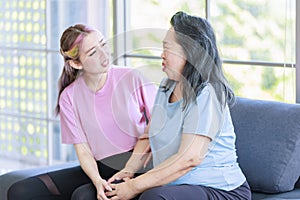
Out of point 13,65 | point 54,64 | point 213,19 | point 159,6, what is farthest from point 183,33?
point 13,65

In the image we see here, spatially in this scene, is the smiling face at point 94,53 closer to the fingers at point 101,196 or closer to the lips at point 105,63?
the lips at point 105,63

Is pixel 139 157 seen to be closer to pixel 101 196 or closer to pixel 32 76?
pixel 101 196

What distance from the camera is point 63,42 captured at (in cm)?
271

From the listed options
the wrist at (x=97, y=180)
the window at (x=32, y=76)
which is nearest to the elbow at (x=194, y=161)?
the wrist at (x=97, y=180)

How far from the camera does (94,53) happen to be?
8.79 ft

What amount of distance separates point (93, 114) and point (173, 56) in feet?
1.67

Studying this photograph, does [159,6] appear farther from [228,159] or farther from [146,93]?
[228,159]

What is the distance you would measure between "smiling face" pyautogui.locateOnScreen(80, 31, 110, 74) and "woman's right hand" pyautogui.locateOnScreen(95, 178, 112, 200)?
1.53 feet

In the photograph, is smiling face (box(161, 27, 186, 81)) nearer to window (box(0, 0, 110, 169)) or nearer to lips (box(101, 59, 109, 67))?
lips (box(101, 59, 109, 67))

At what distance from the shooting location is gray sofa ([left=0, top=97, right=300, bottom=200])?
2.61m

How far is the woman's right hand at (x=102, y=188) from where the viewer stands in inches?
100

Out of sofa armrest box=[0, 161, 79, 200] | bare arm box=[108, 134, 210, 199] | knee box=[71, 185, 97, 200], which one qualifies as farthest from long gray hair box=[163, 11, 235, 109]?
sofa armrest box=[0, 161, 79, 200]

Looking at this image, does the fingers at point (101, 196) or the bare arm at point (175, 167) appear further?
the fingers at point (101, 196)

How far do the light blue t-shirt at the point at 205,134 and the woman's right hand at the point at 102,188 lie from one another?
0.21m
